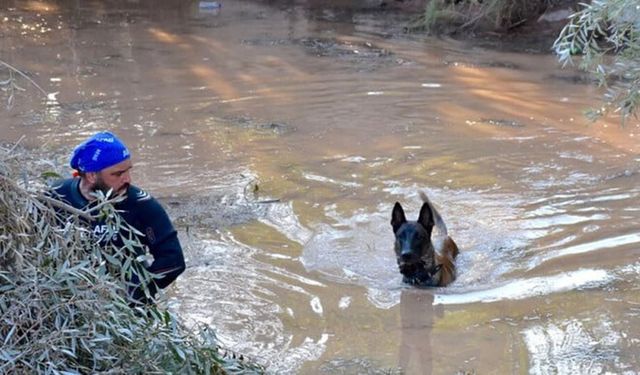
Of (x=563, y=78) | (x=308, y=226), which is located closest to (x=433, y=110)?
(x=563, y=78)

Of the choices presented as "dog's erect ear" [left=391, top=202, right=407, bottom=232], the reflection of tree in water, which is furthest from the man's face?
"dog's erect ear" [left=391, top=202, right=407, bottom=232]

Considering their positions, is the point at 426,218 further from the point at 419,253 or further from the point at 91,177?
the point at 91,177

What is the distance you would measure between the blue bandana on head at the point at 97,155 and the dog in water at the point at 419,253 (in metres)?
3.57

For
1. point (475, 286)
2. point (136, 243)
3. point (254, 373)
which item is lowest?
point (475, 286)

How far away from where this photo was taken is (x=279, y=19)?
2297cm

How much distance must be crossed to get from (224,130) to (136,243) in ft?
28.5

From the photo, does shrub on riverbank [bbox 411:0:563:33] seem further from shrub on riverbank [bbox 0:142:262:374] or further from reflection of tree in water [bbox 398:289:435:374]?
shrub on riverbank [bbox 0:142:262:374]

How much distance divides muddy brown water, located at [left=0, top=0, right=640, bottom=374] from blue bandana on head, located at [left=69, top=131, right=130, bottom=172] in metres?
1.14

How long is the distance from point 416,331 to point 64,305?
3.92 m

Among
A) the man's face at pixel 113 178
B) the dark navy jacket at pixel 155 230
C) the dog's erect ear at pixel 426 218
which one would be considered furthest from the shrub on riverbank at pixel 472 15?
the man's face at pixel 113 178

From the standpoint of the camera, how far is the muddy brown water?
6562mm

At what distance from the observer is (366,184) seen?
1007 cm

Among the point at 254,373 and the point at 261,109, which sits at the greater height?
the point at 254,373

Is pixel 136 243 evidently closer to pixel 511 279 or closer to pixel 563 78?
pixel 511 279
